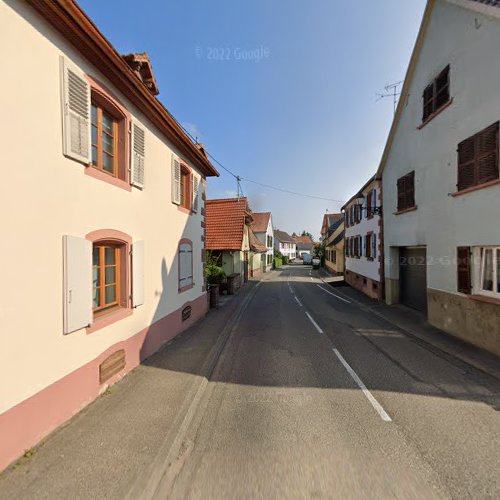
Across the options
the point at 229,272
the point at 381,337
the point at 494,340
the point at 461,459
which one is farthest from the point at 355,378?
the point at 229,272

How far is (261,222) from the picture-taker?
1529 inches

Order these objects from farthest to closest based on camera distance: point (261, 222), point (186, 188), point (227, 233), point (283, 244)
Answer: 1. point (283, 244)
2. point (261, 222)
3. point (227, 233)
4. point (186, 188)

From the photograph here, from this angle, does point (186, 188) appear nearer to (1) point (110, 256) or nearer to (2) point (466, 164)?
(1) point (110, 256)

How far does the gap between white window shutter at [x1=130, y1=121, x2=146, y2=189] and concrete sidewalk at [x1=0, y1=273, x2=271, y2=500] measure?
4197 millimetres

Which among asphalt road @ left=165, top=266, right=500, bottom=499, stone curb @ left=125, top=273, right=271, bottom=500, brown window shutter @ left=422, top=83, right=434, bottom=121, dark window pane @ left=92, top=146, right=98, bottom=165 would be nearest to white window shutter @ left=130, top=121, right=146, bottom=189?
dark window pane @ left=92, top=146, right=98, bottom=165

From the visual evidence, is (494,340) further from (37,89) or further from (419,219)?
(37,89)

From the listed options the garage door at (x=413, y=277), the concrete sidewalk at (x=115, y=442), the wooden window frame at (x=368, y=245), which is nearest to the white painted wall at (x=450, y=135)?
the garage door at (x=413, y=277)

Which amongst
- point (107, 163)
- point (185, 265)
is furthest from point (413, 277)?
point (107, 163)

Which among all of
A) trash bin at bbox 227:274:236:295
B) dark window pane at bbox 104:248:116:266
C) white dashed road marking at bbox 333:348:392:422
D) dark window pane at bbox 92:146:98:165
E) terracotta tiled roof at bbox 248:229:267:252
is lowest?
white dashed road marking at bbox 333:348:392:422

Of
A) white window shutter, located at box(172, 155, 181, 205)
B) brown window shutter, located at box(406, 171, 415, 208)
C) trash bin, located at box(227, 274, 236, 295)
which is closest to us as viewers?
white window shutter, located at box(172, 155, 181, 205)

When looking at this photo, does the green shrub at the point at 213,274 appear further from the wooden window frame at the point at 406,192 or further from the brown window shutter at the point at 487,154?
the brown window shutter at the point at 487,154

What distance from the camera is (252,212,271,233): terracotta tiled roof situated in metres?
37.8

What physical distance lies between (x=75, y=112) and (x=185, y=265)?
535 centimetres

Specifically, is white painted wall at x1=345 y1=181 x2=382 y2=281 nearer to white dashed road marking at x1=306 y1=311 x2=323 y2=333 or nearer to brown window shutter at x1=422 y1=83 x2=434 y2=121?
brown window shutter at x1=422 y1=83 x2=434 y2=121
